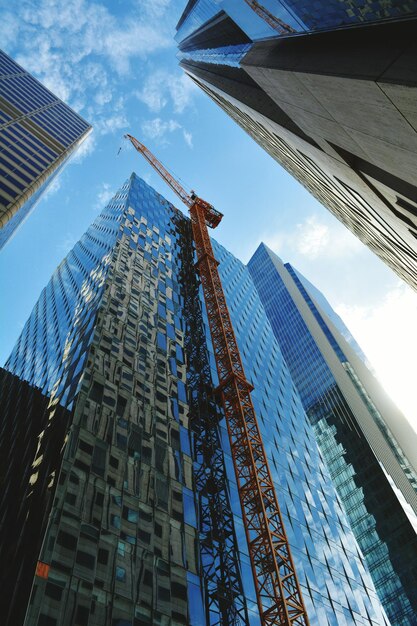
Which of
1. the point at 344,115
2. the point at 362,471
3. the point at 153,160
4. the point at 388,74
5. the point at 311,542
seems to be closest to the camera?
the point at 388,74

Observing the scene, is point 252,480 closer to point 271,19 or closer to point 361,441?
point 271,19

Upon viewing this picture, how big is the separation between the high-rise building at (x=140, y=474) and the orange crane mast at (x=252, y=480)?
1.16 meters

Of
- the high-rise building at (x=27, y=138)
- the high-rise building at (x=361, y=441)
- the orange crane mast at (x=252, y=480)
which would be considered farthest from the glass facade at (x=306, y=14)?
the high-rise building at (x=361, y=441)

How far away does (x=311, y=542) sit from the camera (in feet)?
127

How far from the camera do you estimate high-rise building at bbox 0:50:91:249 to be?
238 ft

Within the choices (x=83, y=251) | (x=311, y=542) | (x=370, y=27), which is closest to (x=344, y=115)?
(x=370, y=27)

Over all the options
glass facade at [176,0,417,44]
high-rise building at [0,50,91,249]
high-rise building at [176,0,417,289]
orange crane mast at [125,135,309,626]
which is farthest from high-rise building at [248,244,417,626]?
glass facade at [176,0,417,44]

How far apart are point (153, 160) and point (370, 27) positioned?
93974 mm

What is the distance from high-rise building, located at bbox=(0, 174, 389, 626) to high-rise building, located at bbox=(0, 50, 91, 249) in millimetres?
25684

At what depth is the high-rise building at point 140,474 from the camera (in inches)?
838

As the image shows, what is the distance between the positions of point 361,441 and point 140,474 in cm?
7350

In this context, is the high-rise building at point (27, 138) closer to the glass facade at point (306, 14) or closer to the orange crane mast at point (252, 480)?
the orange crane mast at point (252, 480)

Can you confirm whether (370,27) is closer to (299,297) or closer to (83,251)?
(83,251)

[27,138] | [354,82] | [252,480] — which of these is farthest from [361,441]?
[27,138]
